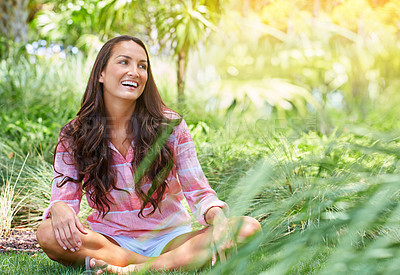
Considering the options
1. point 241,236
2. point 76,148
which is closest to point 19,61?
point 76,148

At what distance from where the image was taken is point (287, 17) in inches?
52.9

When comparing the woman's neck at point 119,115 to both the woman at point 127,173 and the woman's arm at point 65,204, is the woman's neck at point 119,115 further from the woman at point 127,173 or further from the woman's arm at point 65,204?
the woman's arm at point 65,204

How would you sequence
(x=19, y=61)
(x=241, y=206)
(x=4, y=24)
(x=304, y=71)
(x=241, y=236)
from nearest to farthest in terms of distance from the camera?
1. (x=241, y=206)
2. (x=304, y=71)
3. (x=241, y=236)
4. (x=19, y=61)
5. (x=4, y=24)

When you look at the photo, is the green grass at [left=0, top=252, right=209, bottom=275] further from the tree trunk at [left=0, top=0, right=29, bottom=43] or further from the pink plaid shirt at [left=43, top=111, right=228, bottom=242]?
the tree trunk at [left=0, top=0, right=29, bottom=43]

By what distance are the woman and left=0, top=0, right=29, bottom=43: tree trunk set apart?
592 centimetres

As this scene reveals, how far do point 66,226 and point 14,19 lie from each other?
6.47 meters

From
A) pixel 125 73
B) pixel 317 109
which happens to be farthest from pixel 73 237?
pixel 317 109

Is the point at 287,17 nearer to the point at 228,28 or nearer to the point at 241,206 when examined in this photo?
the point at 228,28

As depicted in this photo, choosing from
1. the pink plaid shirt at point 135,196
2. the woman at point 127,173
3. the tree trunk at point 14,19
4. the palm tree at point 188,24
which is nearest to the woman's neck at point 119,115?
the woman at point 127,173

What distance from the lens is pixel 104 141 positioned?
2271 millimetres

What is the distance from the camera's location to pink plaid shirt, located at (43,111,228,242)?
220cm

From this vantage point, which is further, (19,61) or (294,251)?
(19,61)

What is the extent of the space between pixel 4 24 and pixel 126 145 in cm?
634

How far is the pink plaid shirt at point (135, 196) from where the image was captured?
7.22 feet
